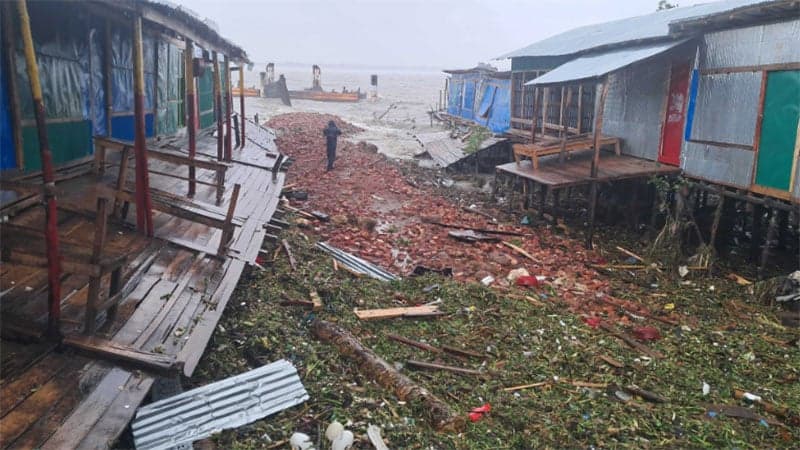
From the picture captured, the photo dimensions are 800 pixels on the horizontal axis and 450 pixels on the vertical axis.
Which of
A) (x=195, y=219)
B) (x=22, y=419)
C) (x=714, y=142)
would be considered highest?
(x=714, y=142)

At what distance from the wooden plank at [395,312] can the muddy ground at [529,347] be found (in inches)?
3.8

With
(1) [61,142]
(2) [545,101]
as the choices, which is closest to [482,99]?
(2) [545,101]

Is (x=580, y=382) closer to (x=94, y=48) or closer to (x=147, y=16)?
(x=147, y=16)

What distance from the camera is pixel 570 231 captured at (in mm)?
13344

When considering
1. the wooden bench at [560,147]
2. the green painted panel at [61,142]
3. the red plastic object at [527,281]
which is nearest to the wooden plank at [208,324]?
the green painted panel at [61,142]

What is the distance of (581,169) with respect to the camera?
13.9 meters

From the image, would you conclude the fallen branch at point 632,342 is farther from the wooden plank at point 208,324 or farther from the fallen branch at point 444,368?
the wooden plank at point 208,324

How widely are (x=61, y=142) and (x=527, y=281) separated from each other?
25.2 ft

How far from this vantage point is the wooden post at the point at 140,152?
635cm

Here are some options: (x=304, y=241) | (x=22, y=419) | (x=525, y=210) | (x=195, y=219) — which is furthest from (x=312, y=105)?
(x=22, y=419)

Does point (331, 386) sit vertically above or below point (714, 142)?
below

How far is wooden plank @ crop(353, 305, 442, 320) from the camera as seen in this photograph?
7.33m

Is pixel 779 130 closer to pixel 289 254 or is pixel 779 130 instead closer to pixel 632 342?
pixel 632 342

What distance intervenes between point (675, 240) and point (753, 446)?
21.8 feet
